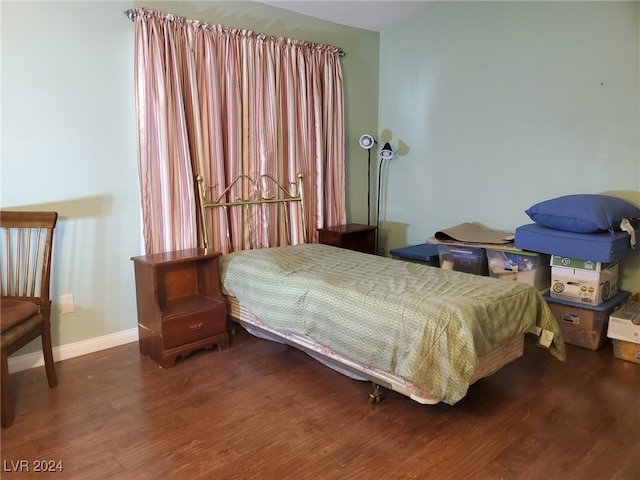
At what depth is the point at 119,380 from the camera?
8.60 ft

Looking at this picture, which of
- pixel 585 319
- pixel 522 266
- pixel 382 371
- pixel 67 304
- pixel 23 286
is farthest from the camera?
pixel 522 266

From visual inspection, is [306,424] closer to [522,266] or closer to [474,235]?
[522,266]

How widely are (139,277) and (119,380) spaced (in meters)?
0.64

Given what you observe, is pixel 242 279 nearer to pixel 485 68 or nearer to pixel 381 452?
pixel 381 452

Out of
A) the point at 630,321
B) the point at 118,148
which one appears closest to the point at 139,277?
the point at 118,148

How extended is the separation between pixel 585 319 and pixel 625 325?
0.27 metres

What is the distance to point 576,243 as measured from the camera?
2.85 meters

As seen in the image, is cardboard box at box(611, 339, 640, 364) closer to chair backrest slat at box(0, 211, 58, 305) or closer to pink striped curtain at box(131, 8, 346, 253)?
pink striped curtain at box(131, 8, 346, 253)

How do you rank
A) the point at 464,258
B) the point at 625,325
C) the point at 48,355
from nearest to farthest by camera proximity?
the point at 48,355, the point at 625,325, the point at 464,258

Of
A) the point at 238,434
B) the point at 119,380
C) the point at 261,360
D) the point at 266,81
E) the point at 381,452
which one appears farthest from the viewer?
the point at 266,81

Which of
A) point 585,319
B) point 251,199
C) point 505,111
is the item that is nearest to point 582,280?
point 585,319

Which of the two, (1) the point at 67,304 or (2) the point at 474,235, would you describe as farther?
(2) the point at 474,235

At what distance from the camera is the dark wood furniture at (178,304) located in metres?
2.78

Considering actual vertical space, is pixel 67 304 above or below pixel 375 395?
above
